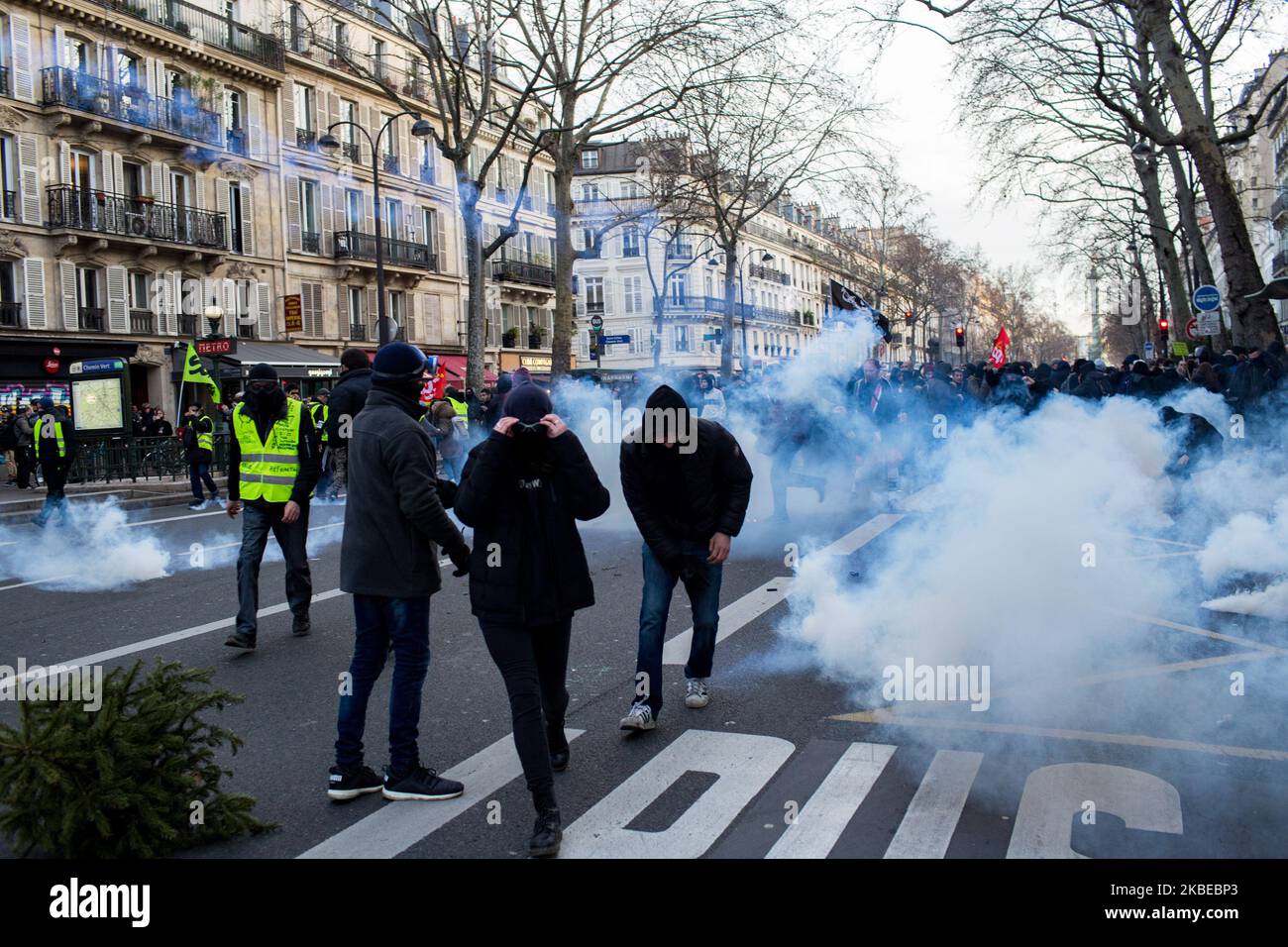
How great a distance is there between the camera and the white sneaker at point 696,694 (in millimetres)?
5328

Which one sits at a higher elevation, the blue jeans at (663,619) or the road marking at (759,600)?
the blue jeans at (663,619)

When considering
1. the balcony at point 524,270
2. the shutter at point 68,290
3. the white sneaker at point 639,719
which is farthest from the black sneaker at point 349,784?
the balcony at point 524,270

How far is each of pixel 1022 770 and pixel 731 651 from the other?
2.40 metres

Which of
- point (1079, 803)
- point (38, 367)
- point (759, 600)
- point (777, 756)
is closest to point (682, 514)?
point (777, 756)

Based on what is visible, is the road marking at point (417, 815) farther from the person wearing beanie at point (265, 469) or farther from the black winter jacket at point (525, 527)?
the person wearing beanie at point (265, 469)

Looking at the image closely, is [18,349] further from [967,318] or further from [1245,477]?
[967,318]

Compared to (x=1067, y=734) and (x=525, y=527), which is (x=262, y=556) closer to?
(x=525, y=527)

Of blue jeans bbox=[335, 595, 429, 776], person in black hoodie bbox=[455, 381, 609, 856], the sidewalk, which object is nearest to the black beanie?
person in black hoodie bbox=[455, 381, 609, 856]

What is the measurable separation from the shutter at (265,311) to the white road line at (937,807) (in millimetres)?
32037

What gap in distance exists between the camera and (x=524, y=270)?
4900 cm

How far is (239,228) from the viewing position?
31.8m

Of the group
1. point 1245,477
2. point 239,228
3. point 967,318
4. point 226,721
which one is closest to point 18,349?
point 239,228

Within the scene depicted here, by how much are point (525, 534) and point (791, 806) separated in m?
1.48

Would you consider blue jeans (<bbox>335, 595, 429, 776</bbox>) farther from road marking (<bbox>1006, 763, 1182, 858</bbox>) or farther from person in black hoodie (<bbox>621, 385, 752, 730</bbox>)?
road marking (<bbox>1006, 763, 1182, 858</bbox>)
